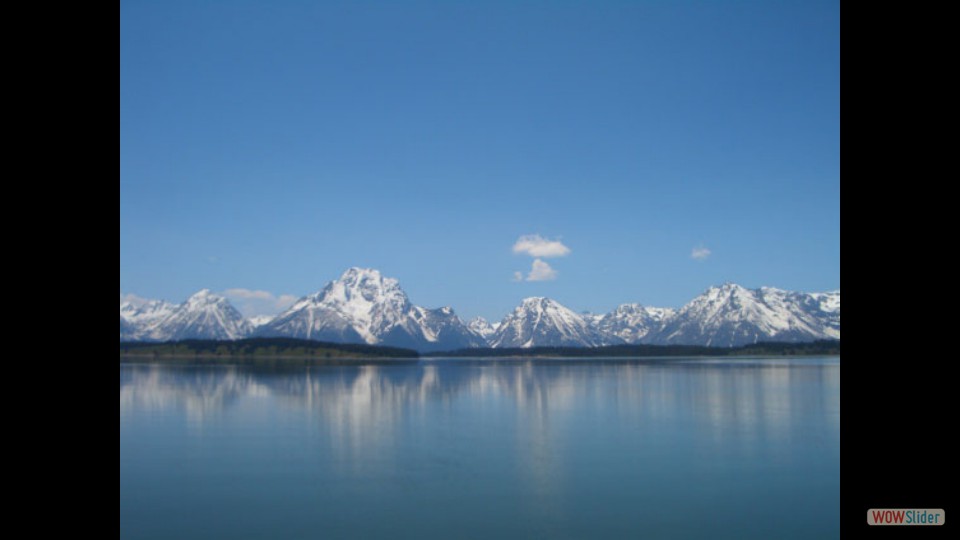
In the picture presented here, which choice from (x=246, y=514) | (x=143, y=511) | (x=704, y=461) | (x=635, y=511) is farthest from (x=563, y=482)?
(x=143, y=511)

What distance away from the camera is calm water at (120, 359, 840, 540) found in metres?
14.7

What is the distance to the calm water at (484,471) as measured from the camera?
14.7 metres
